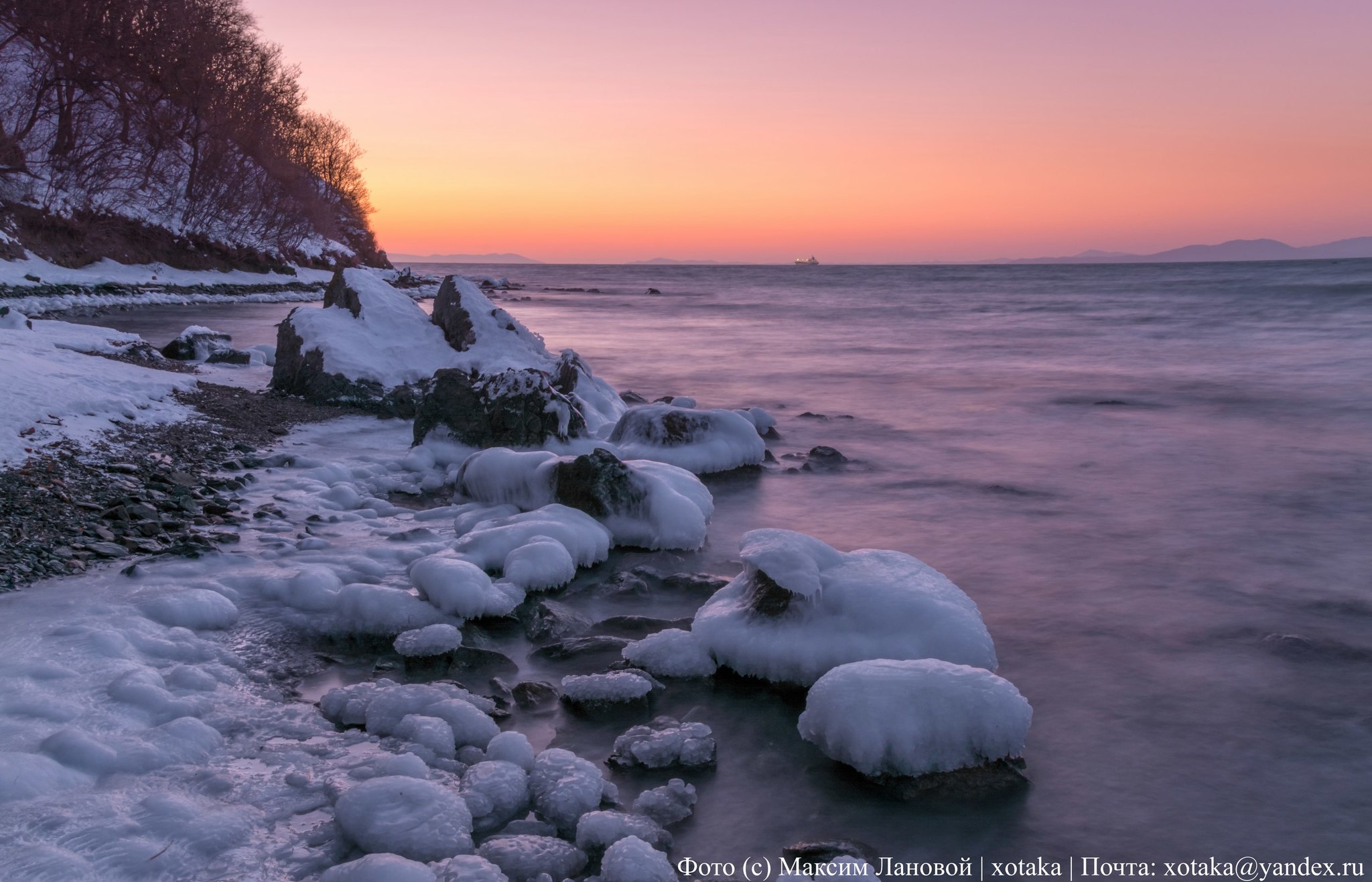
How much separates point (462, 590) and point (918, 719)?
7.49 ft

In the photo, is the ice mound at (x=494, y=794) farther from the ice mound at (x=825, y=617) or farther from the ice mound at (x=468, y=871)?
the ice mound at (x=825, y=617)

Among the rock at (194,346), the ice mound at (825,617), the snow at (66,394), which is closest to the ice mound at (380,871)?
the ice mound at (825,617)

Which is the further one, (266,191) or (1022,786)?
(266,191)

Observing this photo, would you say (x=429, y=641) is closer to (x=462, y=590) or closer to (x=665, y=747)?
(x=462, y=590)

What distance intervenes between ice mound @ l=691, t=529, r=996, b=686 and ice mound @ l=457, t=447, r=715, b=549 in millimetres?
1374

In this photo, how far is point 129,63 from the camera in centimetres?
3212

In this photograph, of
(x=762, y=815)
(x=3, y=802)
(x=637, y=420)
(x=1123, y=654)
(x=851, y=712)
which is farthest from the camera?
(x=637, y=420)

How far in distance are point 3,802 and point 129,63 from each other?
124 feet

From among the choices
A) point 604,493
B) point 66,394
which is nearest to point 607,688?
point 604,493

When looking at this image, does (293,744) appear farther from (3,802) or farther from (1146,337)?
(1146,337)

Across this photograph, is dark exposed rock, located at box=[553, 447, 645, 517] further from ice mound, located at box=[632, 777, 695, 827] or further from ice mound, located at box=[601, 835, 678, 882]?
ice mound, located at box=[601, 835, 678, 882]

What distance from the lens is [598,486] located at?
5.70 metres

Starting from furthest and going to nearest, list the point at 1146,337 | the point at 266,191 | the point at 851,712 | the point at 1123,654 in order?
the point at 266,191
the point at 1146,337
the point at 1123,654
the point at 851,712

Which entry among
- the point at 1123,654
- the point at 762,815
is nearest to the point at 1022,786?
the point at 762,815
